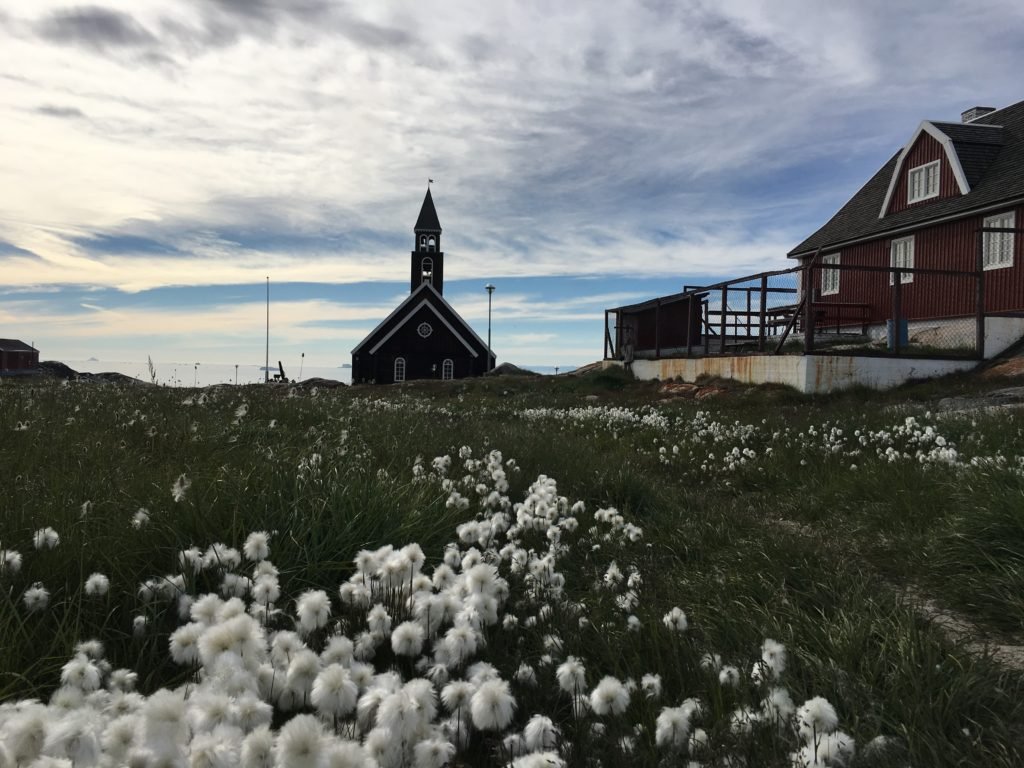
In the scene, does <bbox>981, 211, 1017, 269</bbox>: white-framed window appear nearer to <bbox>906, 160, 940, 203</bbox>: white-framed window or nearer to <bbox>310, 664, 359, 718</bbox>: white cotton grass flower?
<bbox>906, 160, 940, 203</bbox>: white-framed window

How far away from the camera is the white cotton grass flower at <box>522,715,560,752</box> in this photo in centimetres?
210

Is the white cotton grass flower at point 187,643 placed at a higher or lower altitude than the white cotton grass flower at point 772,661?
higher

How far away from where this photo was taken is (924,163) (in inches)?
1029

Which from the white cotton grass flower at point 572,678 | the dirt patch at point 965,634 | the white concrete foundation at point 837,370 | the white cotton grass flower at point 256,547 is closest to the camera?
the white cotton grass flower at point 572,678

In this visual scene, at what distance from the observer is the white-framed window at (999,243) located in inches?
867

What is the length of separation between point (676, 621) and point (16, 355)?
91.2 meters

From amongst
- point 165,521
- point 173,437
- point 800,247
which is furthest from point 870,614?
point 800,247

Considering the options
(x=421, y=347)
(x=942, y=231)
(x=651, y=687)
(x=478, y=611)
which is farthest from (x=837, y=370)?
(x=421, y=347)

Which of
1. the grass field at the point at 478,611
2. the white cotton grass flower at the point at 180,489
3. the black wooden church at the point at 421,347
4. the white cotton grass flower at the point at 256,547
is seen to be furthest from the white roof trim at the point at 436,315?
the white cotton grass flower at the point at 256,547

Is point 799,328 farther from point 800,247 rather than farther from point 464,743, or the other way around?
point 464,743

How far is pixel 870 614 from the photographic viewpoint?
3.33 m

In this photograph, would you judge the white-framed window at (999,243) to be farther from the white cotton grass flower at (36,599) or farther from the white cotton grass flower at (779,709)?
the white cotton grass flower at (36,599)

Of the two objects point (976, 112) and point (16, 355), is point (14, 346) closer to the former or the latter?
point (16, 355)

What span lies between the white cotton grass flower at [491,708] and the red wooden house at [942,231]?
21.1 meters
